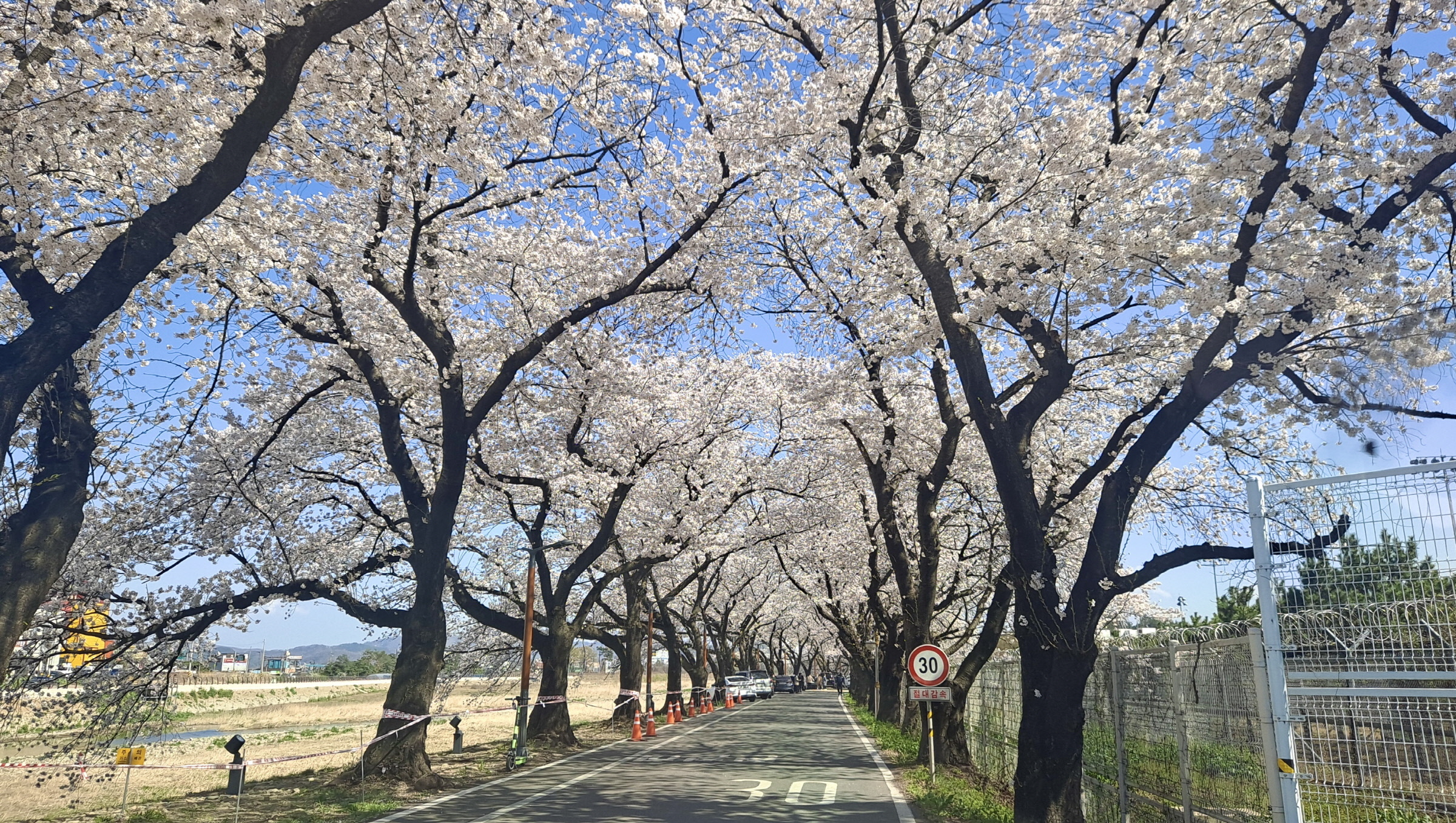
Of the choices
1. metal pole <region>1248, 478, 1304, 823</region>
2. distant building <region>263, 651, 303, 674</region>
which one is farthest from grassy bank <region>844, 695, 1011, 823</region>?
distant building <region>263, 651, 303, 674</region>

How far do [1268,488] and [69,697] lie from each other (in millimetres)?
15244

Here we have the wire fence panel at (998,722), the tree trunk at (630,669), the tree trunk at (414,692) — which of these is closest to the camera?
the tree trunk at (414,692)

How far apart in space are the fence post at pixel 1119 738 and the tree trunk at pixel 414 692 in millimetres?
9843

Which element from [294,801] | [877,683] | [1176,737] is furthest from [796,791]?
[877,683]

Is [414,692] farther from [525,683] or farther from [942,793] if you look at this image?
[942,793]

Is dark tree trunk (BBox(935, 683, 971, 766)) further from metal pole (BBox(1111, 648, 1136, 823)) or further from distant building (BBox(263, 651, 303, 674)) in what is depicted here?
distant building (BBox(263, 651, 303, 674))

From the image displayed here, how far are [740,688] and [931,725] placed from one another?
43.3m

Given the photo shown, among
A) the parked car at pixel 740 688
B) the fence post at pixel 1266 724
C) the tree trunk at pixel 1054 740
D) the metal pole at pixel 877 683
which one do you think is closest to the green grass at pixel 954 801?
the tree trunk at pixel 1054 740

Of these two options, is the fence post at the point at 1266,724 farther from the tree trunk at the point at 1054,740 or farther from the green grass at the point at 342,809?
the green grass at the point at 342,809

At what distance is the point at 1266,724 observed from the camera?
20.4 feet

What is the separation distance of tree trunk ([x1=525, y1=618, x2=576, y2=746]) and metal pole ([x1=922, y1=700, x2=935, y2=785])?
28.0ft

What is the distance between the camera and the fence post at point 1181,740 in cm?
862

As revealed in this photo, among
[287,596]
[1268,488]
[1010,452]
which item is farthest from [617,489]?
[1268,488]

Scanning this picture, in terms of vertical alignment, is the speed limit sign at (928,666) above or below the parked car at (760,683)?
above
